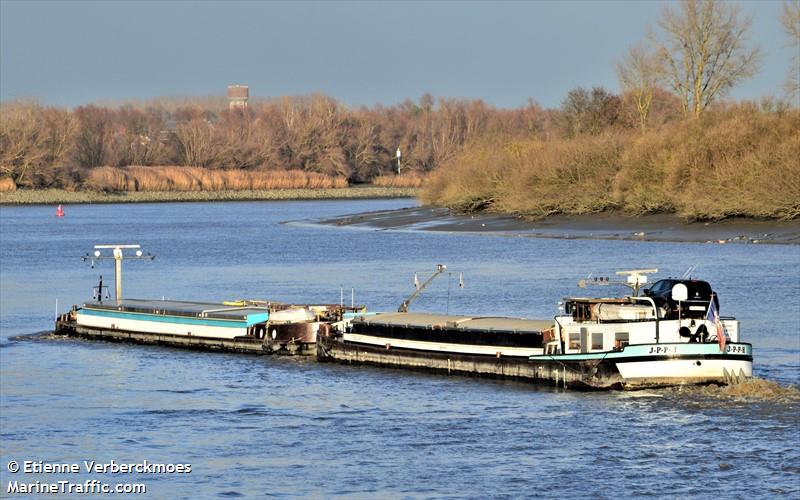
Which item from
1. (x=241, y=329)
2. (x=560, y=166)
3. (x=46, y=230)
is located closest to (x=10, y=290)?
(x=241, y=329)

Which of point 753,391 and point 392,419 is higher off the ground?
point 753,391

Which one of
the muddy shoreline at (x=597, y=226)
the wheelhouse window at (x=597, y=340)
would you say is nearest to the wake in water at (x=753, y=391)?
the wheelhouse window at (x=597, y=340)

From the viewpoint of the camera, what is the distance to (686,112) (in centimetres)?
11650

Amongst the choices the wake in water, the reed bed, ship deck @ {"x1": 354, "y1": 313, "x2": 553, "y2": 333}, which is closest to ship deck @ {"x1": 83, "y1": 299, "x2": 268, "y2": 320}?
ship deck @ {"x1": 354, "y1": 313, "x2": 553, "y2": 333}

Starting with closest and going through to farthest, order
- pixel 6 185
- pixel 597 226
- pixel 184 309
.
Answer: pixel 184 309, pixel 597 226, pixel 6 185

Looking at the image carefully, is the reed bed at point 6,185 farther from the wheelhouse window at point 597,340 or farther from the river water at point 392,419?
the wheelhouse window at point 597,340

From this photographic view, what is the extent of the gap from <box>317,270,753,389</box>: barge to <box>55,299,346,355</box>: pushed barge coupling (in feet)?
15.8

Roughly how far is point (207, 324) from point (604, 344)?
17.4 meters

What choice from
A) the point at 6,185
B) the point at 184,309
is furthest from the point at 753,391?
the point at 6,185

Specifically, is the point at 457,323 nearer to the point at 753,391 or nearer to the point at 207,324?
the point at 753,391

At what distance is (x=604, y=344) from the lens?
3972 centimetres

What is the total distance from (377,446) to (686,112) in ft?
288

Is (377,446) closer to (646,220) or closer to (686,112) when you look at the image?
(646,220)

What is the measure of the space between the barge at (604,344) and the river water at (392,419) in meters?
0.68
